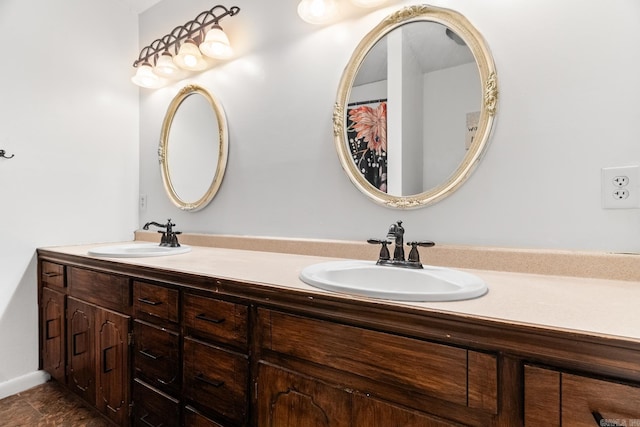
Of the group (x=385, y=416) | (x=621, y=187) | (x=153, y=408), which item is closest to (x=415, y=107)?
(x=621, y=187)

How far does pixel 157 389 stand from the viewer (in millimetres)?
1224

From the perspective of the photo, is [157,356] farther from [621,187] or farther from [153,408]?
[621,187]

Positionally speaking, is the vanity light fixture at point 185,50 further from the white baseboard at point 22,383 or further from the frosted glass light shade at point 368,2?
the white baseboard at point 22,383

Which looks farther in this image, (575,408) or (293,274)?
(293,274)

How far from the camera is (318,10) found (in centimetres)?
143

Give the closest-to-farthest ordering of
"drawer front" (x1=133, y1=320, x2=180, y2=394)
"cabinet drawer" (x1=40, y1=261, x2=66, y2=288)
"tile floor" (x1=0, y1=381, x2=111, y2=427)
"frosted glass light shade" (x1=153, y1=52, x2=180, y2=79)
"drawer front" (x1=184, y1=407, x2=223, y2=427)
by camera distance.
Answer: "drawer front" (x1=184, y1=407, x2=223, y2=427), "drawer front" (x1=133, y1=320, x2=180, y2=394), "tile floor" (x1=0, y1=381, x2=111, y2=427), "cabinet drawer" (x1=40, y1=261, x2=66, y2=288), "frosted glass light shade" (x1=153, y1=52, x2=180, y2=79)

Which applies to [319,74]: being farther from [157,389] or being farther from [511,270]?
[157,389]

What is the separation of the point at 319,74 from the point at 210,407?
142 cm

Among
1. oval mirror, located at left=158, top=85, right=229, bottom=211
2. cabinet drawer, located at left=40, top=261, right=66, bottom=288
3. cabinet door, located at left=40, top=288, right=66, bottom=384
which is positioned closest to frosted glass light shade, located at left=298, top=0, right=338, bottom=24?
oval mirror, located at left=158, top=85, right=229, bottom=211

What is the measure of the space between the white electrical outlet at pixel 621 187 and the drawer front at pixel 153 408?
1.56 meters

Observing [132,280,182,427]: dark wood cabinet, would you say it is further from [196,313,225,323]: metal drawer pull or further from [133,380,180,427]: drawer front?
[196,313,225,323]: metal drawer pull

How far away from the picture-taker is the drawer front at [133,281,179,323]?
1172 mm

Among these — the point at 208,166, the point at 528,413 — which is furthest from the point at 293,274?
the point at 208,166

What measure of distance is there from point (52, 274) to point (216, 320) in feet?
4.50
